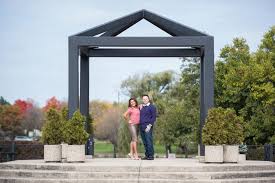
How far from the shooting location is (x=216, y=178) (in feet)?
50.9

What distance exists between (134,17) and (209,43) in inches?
117

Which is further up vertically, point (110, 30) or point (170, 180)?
point (110, 30)

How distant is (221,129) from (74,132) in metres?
4.13

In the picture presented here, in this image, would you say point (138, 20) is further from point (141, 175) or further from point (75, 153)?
point (141, 175)

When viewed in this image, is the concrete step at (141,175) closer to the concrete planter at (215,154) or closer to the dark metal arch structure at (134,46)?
the concrete planter at (215,154)

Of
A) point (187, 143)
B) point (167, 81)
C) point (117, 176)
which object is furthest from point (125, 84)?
point (117, 176)

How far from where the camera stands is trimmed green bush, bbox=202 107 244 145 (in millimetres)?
17516

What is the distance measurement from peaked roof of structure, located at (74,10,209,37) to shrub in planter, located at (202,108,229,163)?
130 inches

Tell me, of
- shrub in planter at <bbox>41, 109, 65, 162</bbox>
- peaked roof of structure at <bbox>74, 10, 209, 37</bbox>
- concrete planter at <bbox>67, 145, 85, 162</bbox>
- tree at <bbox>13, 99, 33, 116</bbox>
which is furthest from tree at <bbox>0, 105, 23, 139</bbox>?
concrete planter at <bbox>67, 145, 85, 162</bbox>

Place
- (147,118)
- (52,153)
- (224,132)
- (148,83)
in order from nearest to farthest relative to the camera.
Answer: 1. (224,132)
2. (52,153)
3. (147,118)
4. (148,83)

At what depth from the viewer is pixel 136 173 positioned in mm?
15492

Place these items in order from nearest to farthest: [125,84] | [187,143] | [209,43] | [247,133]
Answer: [209,43] → [247,133] → [187,143] → [125,84]

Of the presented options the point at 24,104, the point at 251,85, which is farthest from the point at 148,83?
the point at 24,104

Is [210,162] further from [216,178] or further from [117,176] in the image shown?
[117,176]
